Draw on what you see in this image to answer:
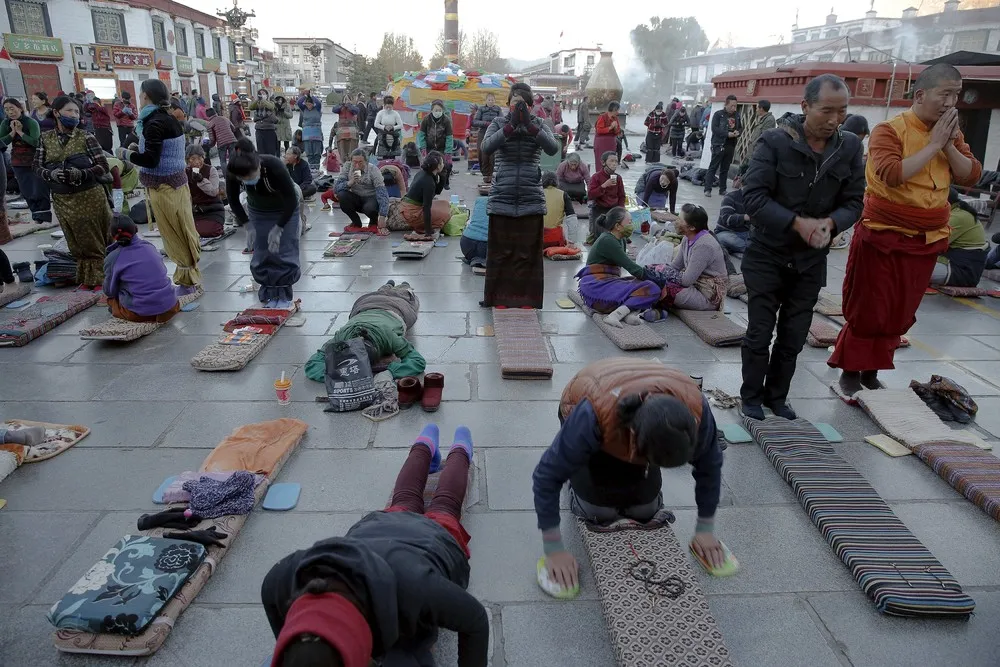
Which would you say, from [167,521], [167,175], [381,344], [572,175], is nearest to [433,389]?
[381,344]

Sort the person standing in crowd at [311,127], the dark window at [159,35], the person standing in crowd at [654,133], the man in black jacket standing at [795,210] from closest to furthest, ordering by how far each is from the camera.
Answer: the man in black jacket standing at [795,210] → the person standing in crowd at [311,127] → the person standing in crowd at [654,133] → the dark window at [159,35]

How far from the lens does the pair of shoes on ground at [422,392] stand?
13.9ft

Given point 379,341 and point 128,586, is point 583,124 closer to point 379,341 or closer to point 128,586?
point 379,341

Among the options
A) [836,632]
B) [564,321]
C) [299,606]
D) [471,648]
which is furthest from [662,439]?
[564,321]

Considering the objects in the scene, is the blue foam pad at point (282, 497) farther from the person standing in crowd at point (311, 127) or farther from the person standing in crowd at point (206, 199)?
the person standing in crowd at point (311, 127)

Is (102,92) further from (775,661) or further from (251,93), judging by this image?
(775,661)

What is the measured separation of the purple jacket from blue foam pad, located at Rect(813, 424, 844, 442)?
5.15 metres

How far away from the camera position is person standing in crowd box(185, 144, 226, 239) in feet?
27.6

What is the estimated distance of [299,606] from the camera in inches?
60.3

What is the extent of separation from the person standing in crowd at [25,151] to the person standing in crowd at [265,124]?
476 centimetres

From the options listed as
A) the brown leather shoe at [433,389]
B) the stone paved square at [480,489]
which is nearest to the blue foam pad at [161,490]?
the stone paved square at [480,489]

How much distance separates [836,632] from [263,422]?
3.17 metres

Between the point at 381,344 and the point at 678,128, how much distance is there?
1571 cm

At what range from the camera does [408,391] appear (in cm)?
424
